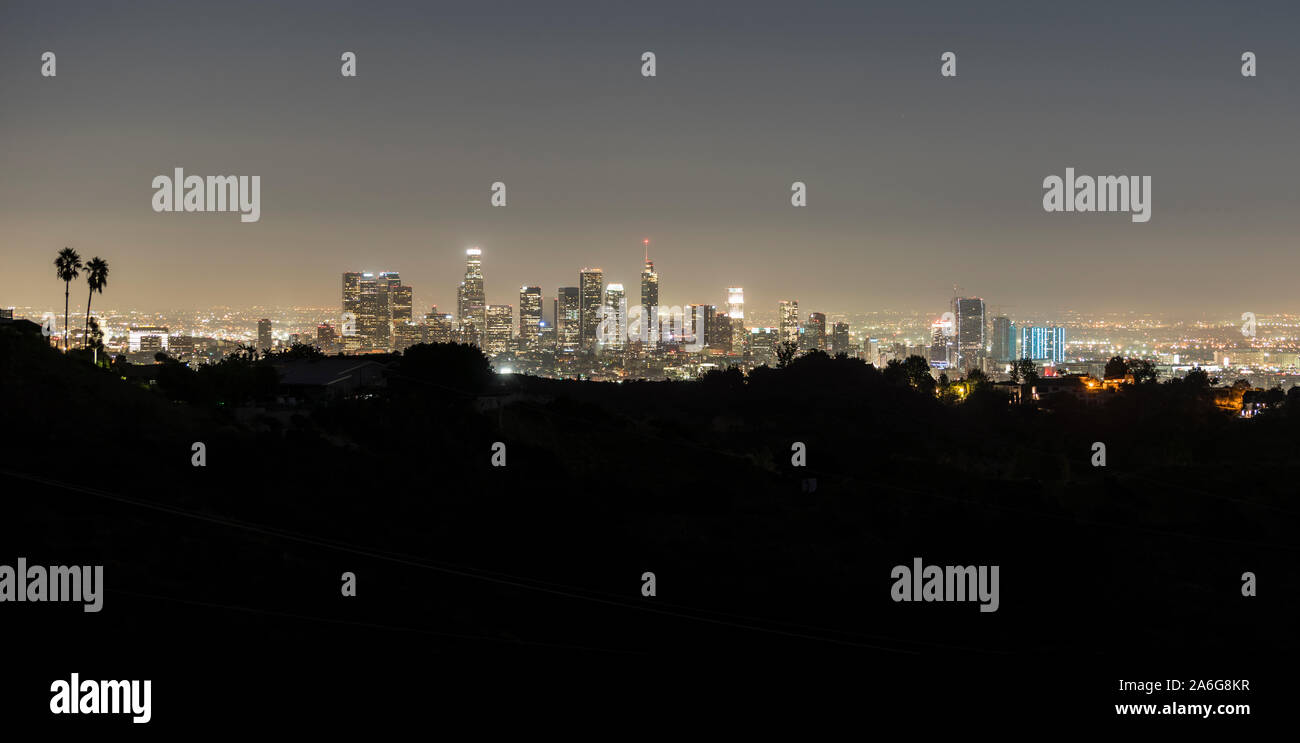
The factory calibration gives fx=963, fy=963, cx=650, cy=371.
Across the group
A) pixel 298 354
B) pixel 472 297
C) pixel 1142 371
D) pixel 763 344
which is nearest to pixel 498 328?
pixel 472 297

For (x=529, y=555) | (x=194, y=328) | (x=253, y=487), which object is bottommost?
(x=529, y=555)

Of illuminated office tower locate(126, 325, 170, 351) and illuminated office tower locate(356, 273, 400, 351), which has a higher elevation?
illuminated office tower locate(356, 273, 400, 351)

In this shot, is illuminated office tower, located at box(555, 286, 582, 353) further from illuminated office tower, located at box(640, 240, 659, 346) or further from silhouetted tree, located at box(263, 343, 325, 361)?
silhouetted tree, located at box(263, 343, 325, 361)

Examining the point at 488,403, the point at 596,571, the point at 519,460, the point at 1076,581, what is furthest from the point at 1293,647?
the point at 488,403

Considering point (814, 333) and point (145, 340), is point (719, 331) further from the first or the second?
point (145, 340)

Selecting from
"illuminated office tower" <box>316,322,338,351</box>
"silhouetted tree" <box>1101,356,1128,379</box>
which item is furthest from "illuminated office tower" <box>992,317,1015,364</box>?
"illuminated office tower" <box>316,322,338,351</box>
